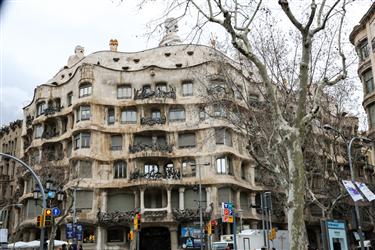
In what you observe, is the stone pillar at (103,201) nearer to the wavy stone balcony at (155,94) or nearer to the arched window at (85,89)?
the wavy stone balcony at (155,94)

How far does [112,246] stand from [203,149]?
37.2ft

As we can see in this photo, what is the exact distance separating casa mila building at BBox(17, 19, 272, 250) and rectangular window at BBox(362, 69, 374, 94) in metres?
9.77

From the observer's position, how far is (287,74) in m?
21.9

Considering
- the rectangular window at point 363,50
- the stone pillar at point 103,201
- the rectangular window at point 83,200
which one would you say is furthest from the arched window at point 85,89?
the rectangular window at point 363,50

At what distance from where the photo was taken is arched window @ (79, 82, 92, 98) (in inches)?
1745

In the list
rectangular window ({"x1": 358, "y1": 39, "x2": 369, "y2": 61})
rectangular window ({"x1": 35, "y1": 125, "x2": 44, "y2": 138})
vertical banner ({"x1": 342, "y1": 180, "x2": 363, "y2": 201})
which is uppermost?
rectangular window ({"x1": 358, "y1": 39, "x2": 369, "y2": 61})

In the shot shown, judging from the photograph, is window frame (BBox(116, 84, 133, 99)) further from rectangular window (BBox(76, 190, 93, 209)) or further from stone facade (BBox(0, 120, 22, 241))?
stone facade (BBox(0, 120, 22, 241))

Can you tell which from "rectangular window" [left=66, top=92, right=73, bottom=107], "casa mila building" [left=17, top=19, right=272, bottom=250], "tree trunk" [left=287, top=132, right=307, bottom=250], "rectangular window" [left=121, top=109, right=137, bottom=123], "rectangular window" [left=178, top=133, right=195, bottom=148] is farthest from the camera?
"rectangular window" [left=66, top=92, right=73, bottom=107]

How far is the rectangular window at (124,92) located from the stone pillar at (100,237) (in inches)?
479

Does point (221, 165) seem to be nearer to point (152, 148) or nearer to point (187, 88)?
point (152, 148)

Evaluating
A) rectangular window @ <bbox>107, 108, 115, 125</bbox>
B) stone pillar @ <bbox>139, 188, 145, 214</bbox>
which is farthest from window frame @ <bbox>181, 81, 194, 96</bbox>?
stone pillar @ <bbox>139, 188, 145, 214</bbox>

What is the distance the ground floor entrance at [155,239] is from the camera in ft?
139

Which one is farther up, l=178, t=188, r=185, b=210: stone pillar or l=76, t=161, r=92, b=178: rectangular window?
l=76, t=161, r=92, b=178: rectangular window

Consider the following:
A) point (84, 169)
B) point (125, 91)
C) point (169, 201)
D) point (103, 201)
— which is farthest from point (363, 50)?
point (84, 169)
